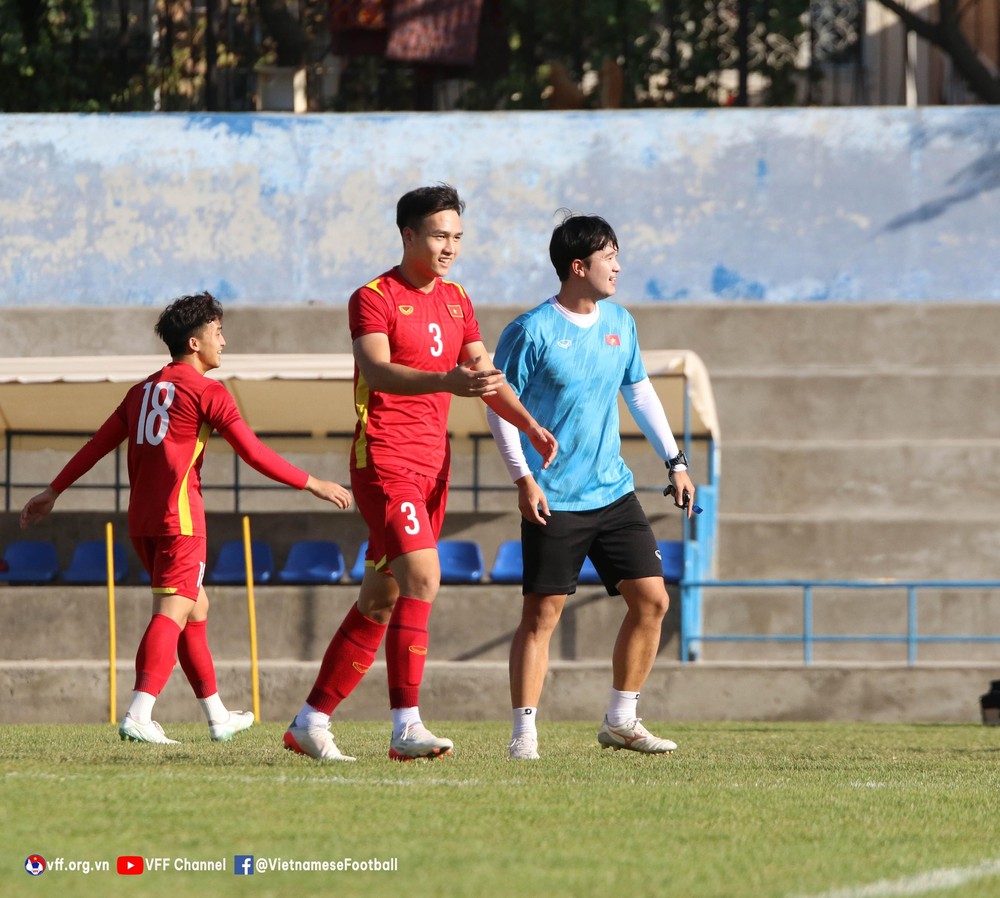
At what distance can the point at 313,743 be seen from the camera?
21.3ft

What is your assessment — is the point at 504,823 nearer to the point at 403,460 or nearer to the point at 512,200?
the point at 403,460

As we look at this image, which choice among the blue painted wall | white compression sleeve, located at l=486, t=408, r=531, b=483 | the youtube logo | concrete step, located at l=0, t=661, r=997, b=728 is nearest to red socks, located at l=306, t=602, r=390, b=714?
white compression sleeve, located at l=486, t=408, r=531, b=483

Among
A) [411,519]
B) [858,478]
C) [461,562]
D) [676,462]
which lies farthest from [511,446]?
[858,478]

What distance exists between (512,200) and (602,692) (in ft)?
23.8

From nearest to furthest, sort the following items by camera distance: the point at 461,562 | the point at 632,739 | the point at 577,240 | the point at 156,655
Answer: the point at 577,240 < the point at 632,739 < the point at 156,655 < the point at 461,562

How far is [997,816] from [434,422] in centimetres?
248

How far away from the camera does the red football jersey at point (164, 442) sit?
7.42 metres

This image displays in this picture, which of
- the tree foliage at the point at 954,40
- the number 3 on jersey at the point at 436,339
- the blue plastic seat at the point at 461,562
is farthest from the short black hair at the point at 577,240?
the tree foliage at the point at 954,40

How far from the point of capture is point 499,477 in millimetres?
17828

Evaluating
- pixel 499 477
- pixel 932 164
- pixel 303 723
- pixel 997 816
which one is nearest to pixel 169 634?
pixel 303 723

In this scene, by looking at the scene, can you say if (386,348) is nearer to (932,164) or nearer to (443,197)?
(443,197)

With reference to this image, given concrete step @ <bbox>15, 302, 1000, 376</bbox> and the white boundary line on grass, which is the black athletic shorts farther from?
concrete step @ <bbox>15, 302, 1000, 376</bbox>

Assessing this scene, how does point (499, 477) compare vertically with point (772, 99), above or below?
below

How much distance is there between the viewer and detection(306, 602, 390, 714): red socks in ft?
21.5
